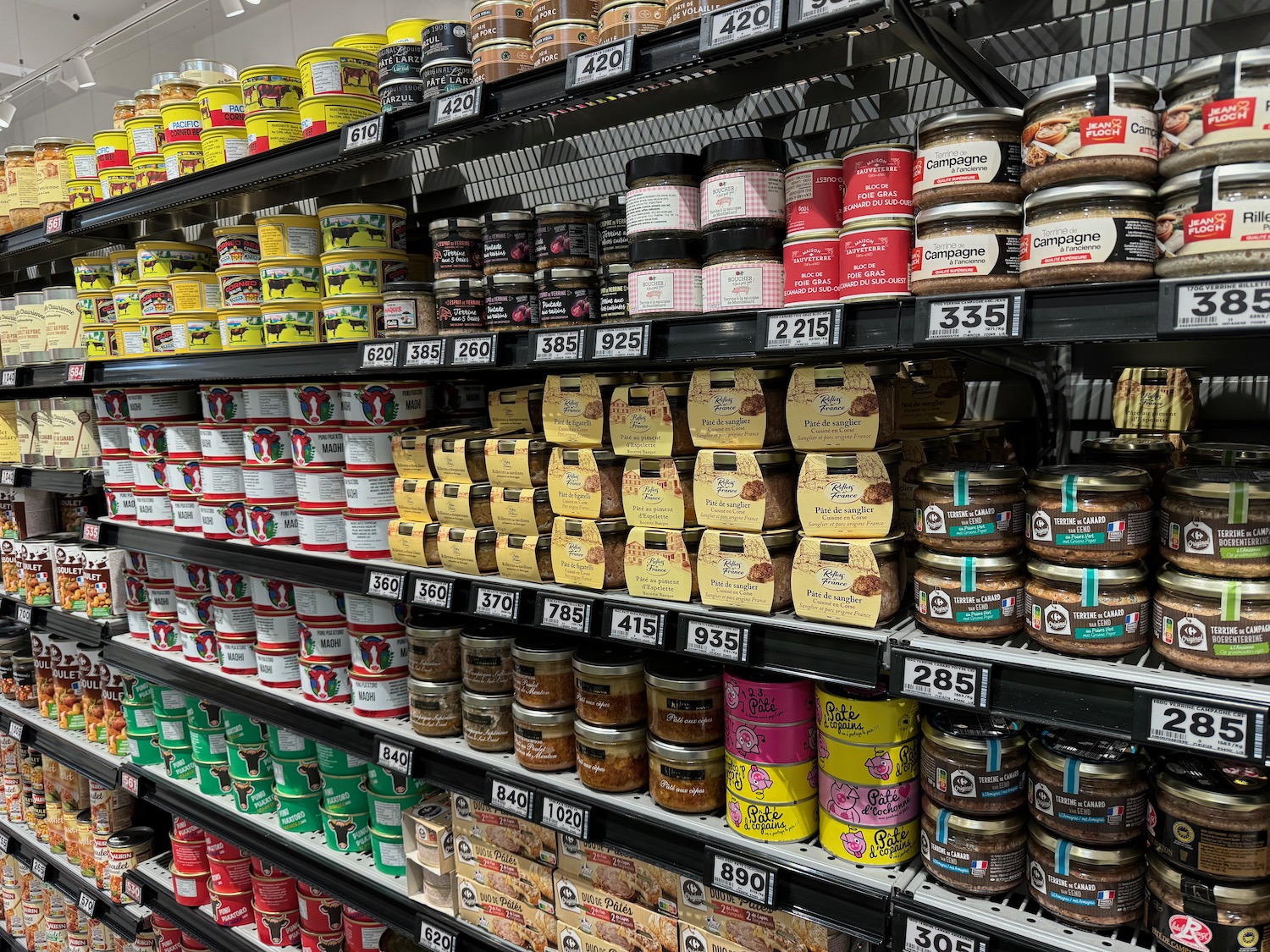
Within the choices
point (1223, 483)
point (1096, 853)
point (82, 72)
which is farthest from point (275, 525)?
point (82, 72)

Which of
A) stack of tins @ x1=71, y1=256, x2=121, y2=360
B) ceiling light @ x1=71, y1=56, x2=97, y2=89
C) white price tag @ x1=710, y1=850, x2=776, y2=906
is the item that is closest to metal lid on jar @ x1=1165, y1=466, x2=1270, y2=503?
white price tag @ x1=710, y1=850, x2=776, y2=906

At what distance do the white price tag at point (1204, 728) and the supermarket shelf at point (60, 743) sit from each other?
9.81ft

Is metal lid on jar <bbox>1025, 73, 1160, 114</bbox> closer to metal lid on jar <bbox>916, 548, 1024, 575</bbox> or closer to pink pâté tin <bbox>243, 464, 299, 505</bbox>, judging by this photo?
metal lid on jar <bbox>916, 548, 1024, 575</bbox>

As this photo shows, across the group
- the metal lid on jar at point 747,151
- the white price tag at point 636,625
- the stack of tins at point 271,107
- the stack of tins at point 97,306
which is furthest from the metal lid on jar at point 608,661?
the stack of tins at point 97,306

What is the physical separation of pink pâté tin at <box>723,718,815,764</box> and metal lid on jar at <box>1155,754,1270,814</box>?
508 mm

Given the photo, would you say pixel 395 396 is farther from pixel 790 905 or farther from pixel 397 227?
pixel 790 905

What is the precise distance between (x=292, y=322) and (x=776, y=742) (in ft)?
4.67

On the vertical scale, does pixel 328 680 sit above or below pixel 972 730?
below

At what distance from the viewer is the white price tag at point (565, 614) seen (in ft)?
5.01

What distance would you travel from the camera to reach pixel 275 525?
2162 millimetres

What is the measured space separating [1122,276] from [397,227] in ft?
4.93

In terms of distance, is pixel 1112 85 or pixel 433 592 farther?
pixel 433 592

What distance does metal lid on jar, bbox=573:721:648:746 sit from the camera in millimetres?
1605

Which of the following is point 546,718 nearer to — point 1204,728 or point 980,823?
point 980,823
